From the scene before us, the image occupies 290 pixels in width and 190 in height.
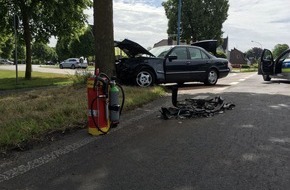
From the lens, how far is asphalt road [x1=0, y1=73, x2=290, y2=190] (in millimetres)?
3881

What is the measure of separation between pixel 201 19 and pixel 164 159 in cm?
4923

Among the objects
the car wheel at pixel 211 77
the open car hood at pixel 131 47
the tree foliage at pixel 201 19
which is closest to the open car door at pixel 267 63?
the car wheel at pixel 211 77

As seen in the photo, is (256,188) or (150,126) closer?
(256,188)

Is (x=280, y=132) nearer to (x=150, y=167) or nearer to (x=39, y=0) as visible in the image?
(x=150, y=167)

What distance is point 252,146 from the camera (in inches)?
204

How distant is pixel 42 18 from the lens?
81.4ft

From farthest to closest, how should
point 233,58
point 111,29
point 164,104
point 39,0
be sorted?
point 233,58 < point 39,0 < point 111,29 < point 164,104

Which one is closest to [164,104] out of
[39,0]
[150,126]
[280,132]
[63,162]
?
[150,126]

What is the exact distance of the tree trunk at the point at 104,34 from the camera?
33.6ft

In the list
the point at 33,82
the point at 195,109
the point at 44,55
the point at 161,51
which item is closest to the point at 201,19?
the point at 33,82

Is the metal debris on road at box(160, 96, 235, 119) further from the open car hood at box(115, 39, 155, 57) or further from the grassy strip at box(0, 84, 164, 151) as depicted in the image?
the open car hood at box(115, 39, 155, 57)

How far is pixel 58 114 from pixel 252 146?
3.33m

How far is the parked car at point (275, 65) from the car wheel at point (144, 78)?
6510 millimetres

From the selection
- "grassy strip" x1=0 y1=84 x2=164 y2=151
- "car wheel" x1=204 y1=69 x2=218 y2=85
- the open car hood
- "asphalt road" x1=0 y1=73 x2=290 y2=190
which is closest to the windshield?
the open car hood
